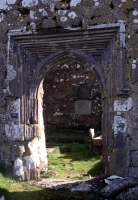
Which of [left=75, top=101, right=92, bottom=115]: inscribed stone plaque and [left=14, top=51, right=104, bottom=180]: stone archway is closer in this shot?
[left=14, top=51, right=104, bottom=180]: stone archway

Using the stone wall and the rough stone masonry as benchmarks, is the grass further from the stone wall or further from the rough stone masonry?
the stone wall

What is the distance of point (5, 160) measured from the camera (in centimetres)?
630

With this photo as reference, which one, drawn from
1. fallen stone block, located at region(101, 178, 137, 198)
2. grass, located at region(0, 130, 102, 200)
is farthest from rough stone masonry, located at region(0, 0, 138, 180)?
fallen stone block, located at region(101, 178, 137, 198)

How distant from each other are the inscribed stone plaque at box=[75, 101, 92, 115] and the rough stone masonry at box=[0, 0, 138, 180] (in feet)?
20.7

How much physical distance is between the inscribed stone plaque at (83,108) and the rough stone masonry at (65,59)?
248 inches

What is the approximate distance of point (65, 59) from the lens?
20.9 ft

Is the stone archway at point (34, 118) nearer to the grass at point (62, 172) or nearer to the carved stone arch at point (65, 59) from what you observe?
the carved stone arch at point (65, 59)

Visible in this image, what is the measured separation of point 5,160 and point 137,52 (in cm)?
353

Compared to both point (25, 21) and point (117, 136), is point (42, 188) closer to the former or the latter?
point (117, 136)

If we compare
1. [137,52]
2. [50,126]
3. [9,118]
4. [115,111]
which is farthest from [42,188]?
[50,126]

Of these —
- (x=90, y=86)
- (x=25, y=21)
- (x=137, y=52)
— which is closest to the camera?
(x=137, y=52)

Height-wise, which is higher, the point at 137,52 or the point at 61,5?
the point at 61,5

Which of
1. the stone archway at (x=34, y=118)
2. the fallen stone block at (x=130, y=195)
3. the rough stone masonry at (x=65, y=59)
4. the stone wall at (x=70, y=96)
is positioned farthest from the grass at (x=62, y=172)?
the stone wall at (x=70, y=96)

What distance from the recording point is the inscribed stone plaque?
12.9 metres
